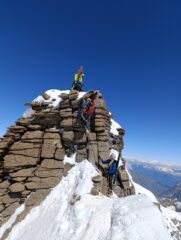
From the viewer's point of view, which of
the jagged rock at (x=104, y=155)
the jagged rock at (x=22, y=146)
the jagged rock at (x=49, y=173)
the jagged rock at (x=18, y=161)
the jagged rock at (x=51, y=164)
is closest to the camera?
the jagged rock at (x=49, y=173)


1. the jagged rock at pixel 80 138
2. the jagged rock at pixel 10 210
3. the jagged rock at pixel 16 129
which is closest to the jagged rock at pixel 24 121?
the jagged rock at pixel 16 129

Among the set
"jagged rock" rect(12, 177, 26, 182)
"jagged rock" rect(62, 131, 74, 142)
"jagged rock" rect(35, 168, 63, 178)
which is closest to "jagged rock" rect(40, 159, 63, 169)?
"jagged rock" rect(35, 168, 63, 178)

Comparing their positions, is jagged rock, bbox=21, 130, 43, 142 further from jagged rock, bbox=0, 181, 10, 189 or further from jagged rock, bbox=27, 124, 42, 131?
jagged rock, bbox=0, 181, 10, 189

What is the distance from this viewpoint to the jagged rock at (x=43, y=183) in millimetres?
22016

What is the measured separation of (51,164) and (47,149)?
1.91 m

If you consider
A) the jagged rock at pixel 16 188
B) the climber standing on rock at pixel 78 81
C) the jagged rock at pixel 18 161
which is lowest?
the jagged rock at pixel 16 188

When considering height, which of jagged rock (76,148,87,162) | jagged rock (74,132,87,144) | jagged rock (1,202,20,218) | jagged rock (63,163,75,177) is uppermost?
jagged rock (74,132,87,144)

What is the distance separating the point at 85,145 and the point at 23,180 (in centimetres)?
822

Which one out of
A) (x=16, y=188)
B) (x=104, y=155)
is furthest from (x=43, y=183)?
(x=104, y=155)

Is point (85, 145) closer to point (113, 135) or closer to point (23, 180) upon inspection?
point (113, 135)

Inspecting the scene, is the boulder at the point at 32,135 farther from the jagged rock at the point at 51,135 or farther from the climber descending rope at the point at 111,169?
the climber descending rope at the point at 111,169

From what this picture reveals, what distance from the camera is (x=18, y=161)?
77.0 ft

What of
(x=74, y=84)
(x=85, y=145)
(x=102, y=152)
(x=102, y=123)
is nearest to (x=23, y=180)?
(x=85, y=145)

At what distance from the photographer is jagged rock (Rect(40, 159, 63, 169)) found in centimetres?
2311
